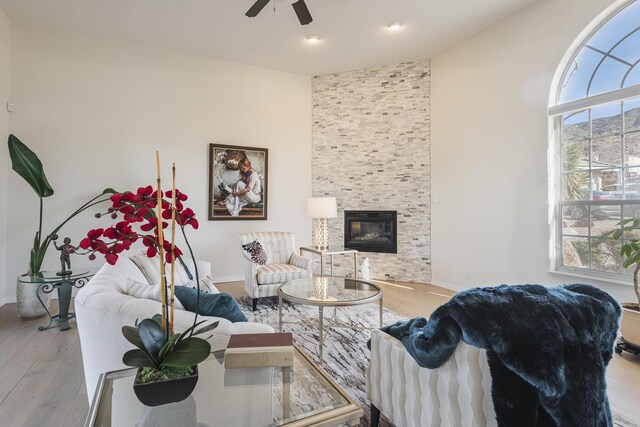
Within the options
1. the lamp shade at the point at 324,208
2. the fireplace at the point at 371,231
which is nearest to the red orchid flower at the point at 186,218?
the lamp shade at the point at 324,208

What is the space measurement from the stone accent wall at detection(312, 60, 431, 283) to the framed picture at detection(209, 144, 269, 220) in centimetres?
104

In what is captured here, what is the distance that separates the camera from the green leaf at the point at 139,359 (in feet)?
2.98

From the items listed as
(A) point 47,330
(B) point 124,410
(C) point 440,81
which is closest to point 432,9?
(C) point 440,81

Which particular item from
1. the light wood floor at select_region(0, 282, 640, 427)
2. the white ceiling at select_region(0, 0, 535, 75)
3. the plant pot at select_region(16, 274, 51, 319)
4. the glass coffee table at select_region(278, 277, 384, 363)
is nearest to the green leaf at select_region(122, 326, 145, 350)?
the light wood floor at select_region(0, 282, 640, 427)

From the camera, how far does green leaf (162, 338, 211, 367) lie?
906 mm

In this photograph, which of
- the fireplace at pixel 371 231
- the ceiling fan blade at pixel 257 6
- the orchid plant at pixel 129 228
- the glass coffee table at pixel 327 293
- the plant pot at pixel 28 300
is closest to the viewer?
the orchid plant at pixel 129 228

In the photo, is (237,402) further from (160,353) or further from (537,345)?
(537,345)

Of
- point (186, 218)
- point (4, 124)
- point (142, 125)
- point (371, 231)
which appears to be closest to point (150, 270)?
point (186, 218)

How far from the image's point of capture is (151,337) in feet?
3.05

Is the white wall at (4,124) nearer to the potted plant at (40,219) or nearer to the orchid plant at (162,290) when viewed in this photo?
the potted plant at (40,219)

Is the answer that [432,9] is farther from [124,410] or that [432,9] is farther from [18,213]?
[18,213]

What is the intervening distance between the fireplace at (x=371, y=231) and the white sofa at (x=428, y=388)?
386 centimetres

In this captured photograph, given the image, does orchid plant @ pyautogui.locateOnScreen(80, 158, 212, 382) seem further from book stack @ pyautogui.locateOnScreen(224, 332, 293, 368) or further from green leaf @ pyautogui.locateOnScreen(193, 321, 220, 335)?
book stack @ pyautogui.locateOnScreen(224, 332, 293, 368)

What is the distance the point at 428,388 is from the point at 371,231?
431 cm
